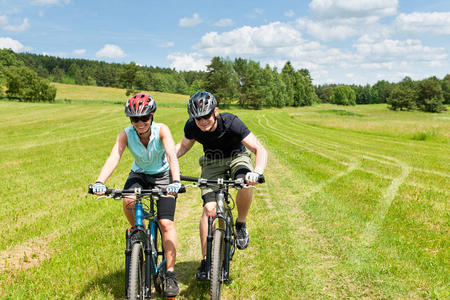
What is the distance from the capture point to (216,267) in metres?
3.61

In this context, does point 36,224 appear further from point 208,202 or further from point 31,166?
point 31,166

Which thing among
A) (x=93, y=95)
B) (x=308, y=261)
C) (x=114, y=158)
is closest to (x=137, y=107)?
(x=114, y=158)

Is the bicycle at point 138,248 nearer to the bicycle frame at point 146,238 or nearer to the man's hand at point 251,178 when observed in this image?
the bicycle frame at point 146,238

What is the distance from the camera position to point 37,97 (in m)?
79.6

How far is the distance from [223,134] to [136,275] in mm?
2112

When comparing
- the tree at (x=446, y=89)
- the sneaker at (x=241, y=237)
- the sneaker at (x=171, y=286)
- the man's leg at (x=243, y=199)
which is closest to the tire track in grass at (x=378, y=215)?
the sneaker at (x=241, y=237)

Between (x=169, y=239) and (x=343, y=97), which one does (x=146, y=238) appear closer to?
(x=169, y=239)

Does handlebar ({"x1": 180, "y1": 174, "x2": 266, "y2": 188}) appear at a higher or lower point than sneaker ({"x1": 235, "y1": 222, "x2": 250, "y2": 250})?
higher

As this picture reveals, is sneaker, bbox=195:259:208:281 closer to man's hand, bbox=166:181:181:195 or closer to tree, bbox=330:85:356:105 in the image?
man's hand, bbox=166:181:181:195

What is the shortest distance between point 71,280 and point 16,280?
2.66ft

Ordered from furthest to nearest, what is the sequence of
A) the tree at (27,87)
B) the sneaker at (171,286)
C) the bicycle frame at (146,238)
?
the tree at (27,87), the sneaker at (171,286), the bicycle frame at (146,238)

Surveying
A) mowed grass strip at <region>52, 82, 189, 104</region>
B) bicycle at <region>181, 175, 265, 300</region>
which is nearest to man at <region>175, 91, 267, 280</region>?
bicycle at <region>181, 175, 265, 300</region>

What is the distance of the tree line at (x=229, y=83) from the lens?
80.6 metres

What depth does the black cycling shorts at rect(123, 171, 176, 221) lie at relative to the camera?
391 cm
